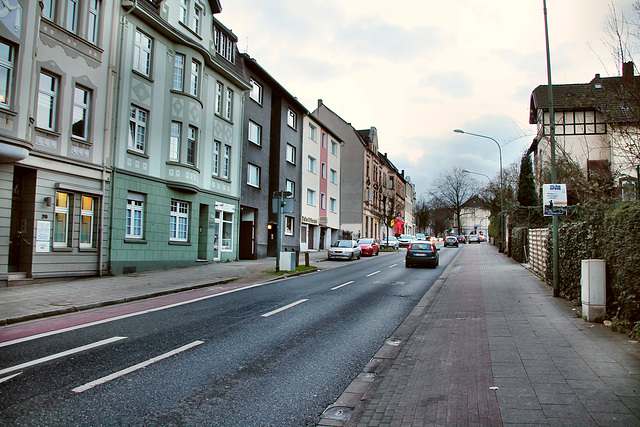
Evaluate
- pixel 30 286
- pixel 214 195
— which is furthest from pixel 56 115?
pixel 214 195

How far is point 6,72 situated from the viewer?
497 inches

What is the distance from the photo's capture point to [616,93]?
745 centimetres

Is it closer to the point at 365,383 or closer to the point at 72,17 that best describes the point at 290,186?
the point at 72,17

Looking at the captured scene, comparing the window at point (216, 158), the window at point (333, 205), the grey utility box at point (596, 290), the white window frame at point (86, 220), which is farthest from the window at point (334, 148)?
the grey utility box at point (596, 290)

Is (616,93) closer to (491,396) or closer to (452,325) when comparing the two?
(452,325)

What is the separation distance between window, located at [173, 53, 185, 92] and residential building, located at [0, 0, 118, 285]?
12.3 ft

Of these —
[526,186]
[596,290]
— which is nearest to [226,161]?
[596,290]

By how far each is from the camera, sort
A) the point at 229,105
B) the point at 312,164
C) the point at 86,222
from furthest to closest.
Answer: the point at 312,164 < the point at 229,105 < the point at 86,222

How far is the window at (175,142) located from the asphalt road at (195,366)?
1095 centimetres

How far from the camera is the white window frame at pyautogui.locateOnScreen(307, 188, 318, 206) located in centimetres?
3866

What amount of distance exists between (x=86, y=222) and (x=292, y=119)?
20.9 m

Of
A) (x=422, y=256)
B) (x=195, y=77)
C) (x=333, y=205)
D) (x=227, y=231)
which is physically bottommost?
(x=422, y=256)

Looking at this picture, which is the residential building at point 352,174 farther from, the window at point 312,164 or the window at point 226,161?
the window at point 226,161

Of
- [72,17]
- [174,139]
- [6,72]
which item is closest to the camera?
[6,72]
